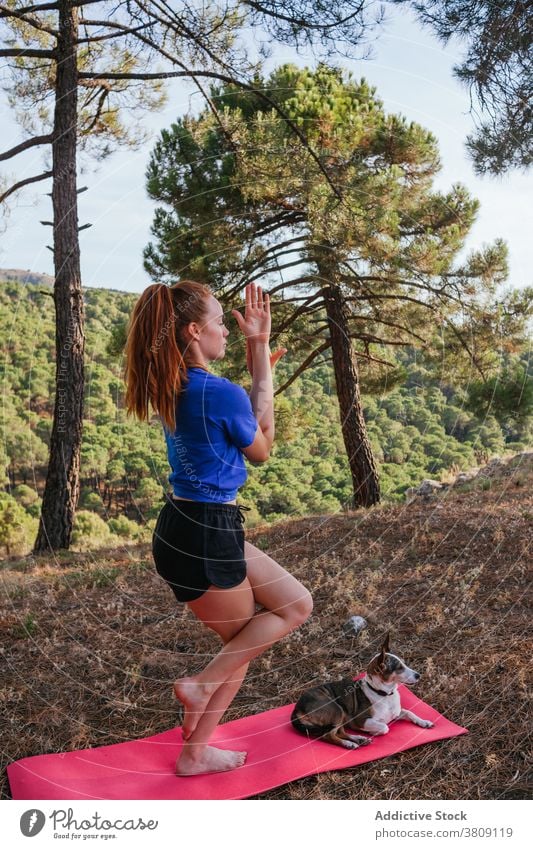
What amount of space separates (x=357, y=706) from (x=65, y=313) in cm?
633

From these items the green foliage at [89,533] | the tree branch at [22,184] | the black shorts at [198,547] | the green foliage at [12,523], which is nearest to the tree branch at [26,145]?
the tree branch at [22,184]

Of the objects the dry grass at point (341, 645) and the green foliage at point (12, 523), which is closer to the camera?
the dry grass at point (341, 645)

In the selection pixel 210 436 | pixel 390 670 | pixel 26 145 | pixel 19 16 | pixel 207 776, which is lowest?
pixel 207 776

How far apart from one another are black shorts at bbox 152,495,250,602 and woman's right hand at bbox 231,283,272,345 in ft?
2.28

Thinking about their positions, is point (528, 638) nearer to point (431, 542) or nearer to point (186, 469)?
point (431, 542)

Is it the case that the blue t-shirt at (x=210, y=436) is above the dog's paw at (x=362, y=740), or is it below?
above

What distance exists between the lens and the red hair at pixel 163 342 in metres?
2.79

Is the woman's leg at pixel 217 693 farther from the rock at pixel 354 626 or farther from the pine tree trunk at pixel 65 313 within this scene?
the pine tree trunk at pixel 65 313

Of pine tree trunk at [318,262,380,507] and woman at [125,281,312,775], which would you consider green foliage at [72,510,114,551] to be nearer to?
pine tree trunk at [318,262,380,507]

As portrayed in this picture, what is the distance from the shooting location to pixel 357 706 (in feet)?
11.3

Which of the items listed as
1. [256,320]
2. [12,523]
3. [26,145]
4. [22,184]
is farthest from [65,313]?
[12,523]

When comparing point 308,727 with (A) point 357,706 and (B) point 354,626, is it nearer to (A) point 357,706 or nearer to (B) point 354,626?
(A) point 357,706

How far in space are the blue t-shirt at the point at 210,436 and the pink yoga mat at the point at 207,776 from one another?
124 centimetres

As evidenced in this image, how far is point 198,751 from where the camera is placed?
10.2 ft
